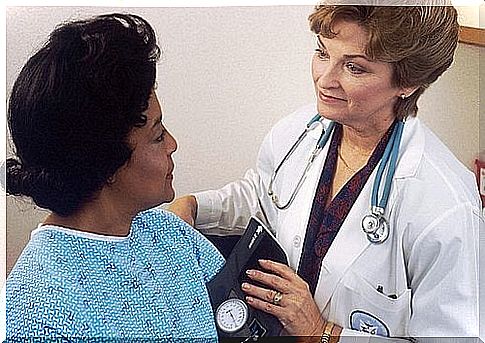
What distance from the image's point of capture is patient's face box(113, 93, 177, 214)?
1203 millimetres

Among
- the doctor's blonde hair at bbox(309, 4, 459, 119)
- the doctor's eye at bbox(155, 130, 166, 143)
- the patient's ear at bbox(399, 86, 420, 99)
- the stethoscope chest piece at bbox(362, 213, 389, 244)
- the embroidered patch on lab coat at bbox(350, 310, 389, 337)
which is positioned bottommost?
the embroidered patch on lab coat at bbox(350, 310, 389, 337)

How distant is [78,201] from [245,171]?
9.5 inches

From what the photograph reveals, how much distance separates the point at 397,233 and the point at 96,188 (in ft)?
1.40

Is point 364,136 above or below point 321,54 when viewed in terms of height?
below

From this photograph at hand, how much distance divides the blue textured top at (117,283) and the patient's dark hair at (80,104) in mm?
67

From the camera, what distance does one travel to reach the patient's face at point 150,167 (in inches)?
47.4

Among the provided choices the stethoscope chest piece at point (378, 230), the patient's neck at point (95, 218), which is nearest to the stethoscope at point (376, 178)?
the stethoscope chest piece at point (378, 230)

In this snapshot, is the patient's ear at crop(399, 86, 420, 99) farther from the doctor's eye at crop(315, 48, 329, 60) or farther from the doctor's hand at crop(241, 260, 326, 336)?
the doctor's hand at crop(241, 260, 326, 336)

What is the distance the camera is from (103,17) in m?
1.20

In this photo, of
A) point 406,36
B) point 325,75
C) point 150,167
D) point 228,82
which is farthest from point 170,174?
point 406,36

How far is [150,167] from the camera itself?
47.8 inches

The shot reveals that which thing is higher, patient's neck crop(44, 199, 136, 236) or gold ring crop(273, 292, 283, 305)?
patient's neck crop(44, 199, 136, 236)

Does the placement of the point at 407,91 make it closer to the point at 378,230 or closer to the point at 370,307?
the point at 378,230

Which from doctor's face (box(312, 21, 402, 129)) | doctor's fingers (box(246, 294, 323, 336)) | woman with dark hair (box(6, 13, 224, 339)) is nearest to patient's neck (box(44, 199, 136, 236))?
woman with dark hair (box(6, 13, 224, 339))
